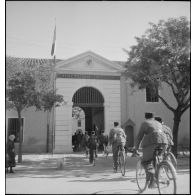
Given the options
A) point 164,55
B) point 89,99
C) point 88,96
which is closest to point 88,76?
point 88,96

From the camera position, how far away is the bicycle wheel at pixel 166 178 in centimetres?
484

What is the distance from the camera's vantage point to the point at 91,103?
1727 cm

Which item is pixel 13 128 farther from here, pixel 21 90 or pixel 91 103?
pixel 21 90

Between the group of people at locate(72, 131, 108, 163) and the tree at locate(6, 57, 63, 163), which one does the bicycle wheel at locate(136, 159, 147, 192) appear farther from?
the tree at locate(6, 57, 63, 163)

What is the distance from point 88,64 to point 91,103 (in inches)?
95.3

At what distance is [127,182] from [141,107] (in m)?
11.0

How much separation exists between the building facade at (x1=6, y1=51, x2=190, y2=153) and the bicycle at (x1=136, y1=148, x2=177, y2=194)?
10874 mm

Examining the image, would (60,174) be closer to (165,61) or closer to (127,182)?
(127,182)

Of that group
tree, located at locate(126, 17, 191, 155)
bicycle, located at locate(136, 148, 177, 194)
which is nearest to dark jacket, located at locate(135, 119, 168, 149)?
bicycle, located at locate(136, 148, 177, 194)

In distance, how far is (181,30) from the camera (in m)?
9.96

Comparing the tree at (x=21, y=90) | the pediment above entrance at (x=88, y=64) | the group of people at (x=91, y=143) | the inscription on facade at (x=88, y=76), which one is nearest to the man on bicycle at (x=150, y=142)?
the group of people at (x=91, y=143)

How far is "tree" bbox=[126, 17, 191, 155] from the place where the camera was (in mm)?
9867

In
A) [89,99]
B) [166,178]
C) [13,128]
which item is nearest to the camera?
[166,178]

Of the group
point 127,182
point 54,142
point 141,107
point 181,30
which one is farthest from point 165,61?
point 54,142
